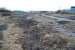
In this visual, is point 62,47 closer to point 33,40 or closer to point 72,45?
point 72,45

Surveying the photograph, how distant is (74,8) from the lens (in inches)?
335

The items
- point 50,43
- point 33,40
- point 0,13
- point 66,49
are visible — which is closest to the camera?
point 66,49

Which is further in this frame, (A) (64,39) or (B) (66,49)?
(A) (64,39)

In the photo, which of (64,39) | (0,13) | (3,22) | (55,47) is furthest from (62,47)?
(3,22)

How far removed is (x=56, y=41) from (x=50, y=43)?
0.66 feet

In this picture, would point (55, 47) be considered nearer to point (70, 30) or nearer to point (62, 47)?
point (62, 47)

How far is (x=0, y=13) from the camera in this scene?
933 cm

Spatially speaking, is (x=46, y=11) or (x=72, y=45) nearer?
(x=72, y=45)

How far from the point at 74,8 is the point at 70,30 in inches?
75.3

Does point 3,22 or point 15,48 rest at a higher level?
point 3,22

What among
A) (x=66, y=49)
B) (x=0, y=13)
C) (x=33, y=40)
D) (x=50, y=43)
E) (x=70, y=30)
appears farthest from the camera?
(x=70, y=30)

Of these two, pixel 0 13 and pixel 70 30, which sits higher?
pixel 0 13

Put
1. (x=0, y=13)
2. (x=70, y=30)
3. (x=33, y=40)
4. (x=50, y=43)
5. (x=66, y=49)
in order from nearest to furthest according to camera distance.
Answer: (x=66, y=49) < (x=50, y=43) < (x=33, y=40) < (x=0, y=13) < (x=70, y=30)

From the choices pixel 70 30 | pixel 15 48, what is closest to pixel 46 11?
pixel 15 48
